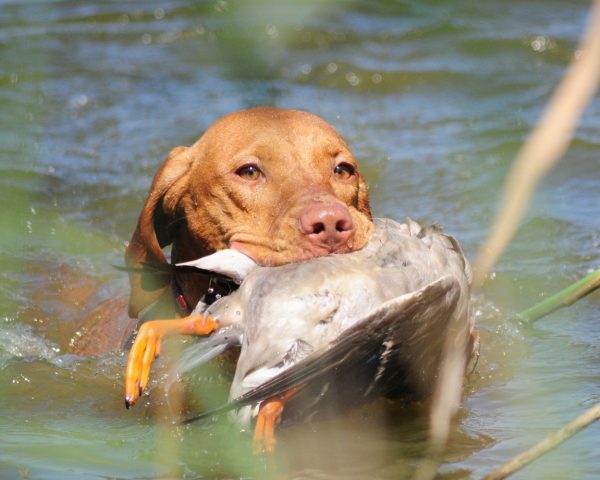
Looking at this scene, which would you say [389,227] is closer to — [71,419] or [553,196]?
[71,419]

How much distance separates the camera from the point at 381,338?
8.56 feet

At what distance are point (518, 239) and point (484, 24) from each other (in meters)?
5.21

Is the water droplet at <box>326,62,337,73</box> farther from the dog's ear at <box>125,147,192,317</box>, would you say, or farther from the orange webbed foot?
the orange webbed foot

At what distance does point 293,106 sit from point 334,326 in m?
6.64

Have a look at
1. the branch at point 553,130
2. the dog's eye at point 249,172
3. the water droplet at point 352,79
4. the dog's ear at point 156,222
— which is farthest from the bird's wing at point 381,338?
the water droplet at point 352,79

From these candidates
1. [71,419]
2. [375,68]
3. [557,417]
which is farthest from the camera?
[375,68]

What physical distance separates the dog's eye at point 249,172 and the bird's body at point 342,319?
1203 mm

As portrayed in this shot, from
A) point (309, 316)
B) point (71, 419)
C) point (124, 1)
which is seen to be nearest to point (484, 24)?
point (124, 1)

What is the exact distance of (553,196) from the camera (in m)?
7.12

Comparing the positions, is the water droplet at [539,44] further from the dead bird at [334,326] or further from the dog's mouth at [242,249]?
the dead bird at [334,326]

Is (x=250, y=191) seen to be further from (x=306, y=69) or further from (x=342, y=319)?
(x=306, y=69)

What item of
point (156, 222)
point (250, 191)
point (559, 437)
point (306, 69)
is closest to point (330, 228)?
point (250, 191)

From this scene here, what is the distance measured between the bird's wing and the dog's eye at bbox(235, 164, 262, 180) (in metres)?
1.52

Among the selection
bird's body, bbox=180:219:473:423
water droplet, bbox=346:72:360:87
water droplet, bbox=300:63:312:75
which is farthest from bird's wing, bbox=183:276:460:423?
water droplet, bbox=300:63:312:75
